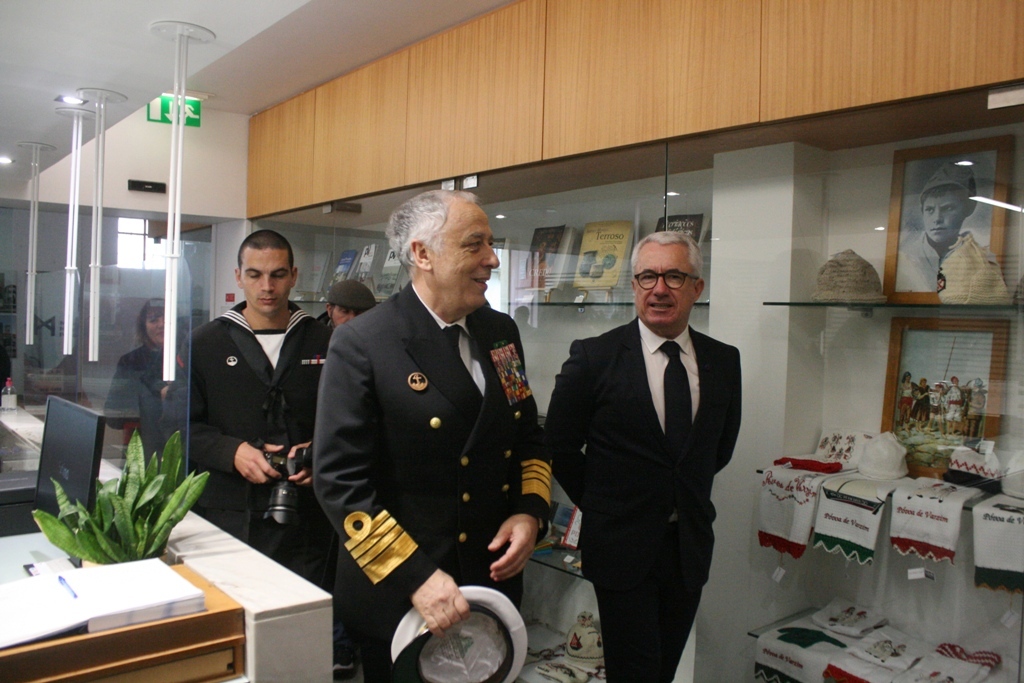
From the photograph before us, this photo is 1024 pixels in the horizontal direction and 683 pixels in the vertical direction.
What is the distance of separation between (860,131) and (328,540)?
6.74 feet

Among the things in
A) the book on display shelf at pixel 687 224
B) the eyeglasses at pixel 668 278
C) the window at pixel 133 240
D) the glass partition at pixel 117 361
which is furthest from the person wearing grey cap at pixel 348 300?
the window at pixel 133 240

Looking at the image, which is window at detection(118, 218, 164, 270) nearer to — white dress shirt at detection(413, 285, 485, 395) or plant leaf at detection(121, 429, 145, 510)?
plant leaf at detection(121, 429, 145, 510)

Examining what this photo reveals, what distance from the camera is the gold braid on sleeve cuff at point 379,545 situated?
1.53 meters

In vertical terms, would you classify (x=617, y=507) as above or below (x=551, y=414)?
below

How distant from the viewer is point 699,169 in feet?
8.08

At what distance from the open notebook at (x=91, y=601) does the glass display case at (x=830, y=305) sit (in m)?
1.64

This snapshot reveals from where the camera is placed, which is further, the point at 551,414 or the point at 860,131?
the point at 551,414

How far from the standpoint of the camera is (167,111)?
463cm

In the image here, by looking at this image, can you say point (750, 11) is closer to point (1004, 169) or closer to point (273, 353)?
point (1004, 169)

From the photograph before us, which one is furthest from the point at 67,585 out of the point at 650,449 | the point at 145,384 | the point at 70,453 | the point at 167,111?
the point at 167,111

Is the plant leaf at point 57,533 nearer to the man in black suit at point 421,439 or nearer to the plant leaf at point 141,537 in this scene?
the plant leaf at point 141,537

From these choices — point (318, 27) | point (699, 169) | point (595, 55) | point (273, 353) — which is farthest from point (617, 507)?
point (318, 27)

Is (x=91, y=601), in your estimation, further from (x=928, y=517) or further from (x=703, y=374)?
(x=928, y=517)

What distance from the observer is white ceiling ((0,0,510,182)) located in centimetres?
215
